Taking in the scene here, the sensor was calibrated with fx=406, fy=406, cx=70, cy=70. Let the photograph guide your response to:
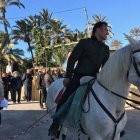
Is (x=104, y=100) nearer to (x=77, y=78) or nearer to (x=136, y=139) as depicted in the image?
(x=77, y=78)

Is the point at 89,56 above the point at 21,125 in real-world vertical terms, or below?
above

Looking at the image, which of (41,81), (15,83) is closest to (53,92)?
(41,81)

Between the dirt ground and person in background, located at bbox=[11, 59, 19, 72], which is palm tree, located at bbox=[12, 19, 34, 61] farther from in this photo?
the dirt ground

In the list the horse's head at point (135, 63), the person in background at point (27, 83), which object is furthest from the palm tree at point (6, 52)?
the horse's head at point (135, 63)

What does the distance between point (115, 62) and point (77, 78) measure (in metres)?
1.04

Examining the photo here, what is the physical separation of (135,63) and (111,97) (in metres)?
0.68

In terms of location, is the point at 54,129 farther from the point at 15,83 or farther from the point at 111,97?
the point at 15,83

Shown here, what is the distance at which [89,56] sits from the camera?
611cm

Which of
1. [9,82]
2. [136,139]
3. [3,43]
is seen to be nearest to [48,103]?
[136,139]

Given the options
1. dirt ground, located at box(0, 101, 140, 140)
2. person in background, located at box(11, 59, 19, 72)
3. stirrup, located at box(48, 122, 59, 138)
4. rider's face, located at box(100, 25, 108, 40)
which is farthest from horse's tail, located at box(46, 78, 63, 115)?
person in background, located at box(11, 59, 19, 72)

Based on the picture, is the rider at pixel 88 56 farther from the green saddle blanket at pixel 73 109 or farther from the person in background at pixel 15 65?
the person in background at pixel 15 65

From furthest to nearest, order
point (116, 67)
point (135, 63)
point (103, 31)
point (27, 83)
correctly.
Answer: point (27, 83) < point (103, 31) < point (116, 67) < point (135, 63)

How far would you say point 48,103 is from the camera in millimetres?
8336

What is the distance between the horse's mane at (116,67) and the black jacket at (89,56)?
1.57ft
